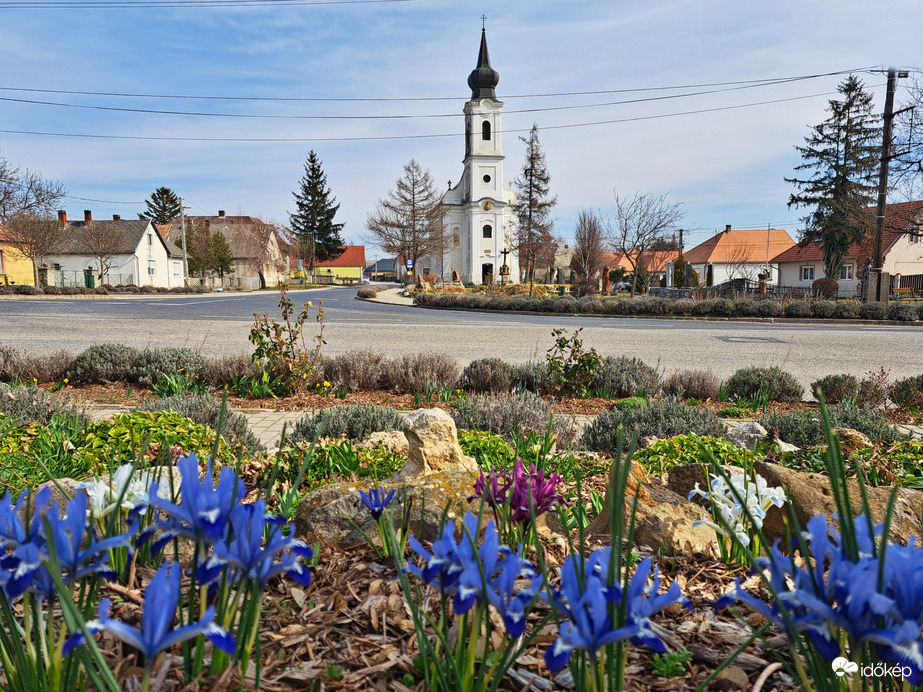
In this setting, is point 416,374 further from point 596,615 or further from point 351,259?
point 351,259

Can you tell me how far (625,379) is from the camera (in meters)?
7.46

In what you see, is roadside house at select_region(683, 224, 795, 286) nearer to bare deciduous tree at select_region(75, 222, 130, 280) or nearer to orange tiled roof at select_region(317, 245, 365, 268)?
bare deciduous tree at select_region(75, 222, 130, 280)

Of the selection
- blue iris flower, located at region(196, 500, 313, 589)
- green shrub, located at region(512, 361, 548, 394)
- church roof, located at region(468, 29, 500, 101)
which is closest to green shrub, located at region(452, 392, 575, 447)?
green shrub, located at region(512, 361, 548, 394)

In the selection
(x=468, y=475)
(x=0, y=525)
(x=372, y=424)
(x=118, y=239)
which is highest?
(x=118, y=239)

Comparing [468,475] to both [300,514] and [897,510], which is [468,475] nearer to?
[300,514]

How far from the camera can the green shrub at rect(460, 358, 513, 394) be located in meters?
7.54

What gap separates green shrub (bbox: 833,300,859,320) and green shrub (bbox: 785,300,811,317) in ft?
2.96

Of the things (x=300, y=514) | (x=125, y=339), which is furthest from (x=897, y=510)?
(x=125, y=339)

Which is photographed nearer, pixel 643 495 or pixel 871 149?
pixel 643 495

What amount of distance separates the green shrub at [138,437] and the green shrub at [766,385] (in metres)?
5.98

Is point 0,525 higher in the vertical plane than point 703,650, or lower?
higher

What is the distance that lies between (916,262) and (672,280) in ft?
64.6

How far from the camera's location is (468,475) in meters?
2.58

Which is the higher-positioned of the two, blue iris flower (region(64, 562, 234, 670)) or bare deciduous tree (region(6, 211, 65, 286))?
bare deciduous tree (region(6, 211, 65, 286))
